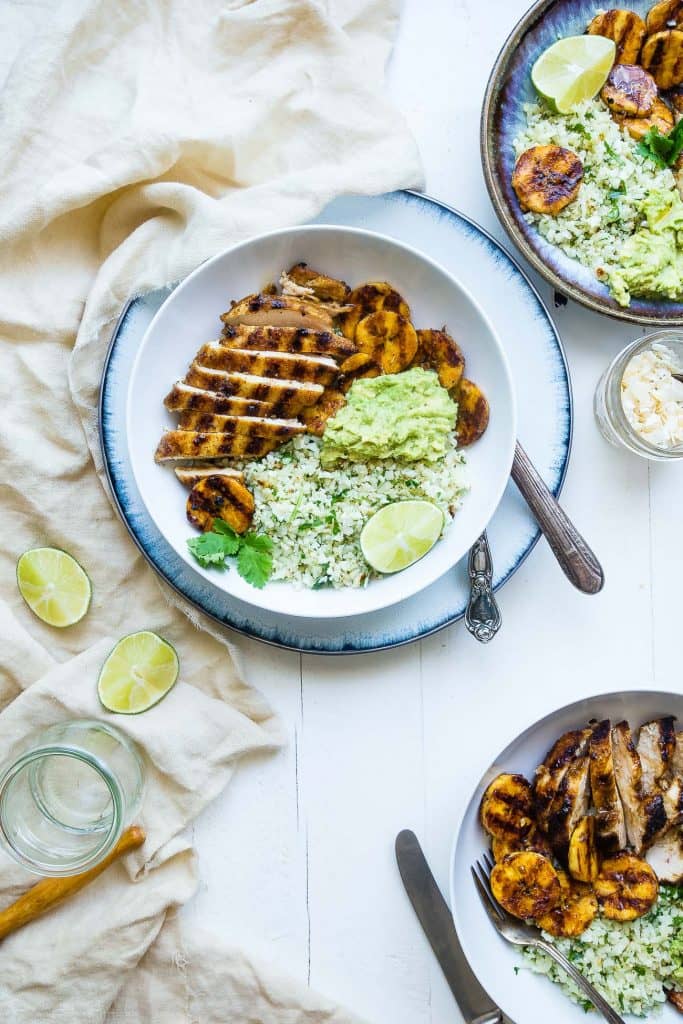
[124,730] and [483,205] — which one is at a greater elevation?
[483,205]

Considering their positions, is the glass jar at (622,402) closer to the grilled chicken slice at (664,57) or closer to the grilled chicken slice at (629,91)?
the grilled chicken slice at (629,91)

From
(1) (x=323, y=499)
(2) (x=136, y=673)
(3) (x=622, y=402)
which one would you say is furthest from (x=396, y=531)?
(2) (x=136, y=673)

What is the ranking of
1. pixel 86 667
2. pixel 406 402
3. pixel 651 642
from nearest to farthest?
1. pixel 406 402
2. pixel 86 667
3. pixel 651 642

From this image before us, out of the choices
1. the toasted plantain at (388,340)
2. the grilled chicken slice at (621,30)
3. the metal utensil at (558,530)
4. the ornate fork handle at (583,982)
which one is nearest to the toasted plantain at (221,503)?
the toasted plantain at (388,340)

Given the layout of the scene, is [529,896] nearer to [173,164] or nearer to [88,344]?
[88,344]

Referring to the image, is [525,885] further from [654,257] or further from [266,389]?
[654,257]

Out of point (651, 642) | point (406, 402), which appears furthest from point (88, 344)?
point (651, 642)
